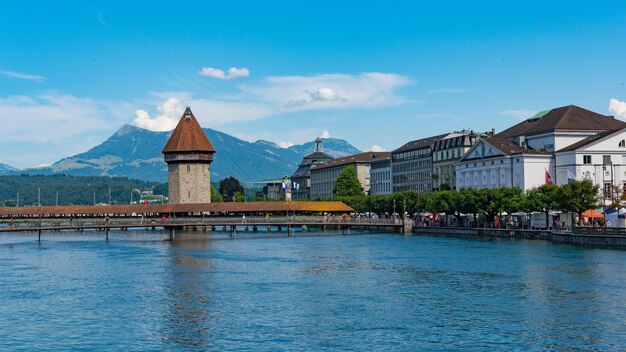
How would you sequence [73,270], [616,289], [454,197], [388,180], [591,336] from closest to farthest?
[591,336], [616,289], [73,270], [454,197], [388,180]

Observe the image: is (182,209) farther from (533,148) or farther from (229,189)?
(229,189)

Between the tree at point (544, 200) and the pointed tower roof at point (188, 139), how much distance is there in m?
45.6

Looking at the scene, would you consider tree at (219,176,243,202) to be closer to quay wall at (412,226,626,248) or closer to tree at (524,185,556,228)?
quay wall at (412,226,626,248)

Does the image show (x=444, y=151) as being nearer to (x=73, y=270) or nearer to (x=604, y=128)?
(x=604, y=128)

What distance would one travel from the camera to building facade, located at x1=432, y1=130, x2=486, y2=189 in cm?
10162

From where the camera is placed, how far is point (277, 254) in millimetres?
54500

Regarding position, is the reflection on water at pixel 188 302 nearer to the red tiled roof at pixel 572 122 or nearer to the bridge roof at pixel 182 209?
the bridge roof at pixel 182 209

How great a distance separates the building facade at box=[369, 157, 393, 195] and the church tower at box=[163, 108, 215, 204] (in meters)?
31.1

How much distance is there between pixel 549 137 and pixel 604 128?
567 centimetres

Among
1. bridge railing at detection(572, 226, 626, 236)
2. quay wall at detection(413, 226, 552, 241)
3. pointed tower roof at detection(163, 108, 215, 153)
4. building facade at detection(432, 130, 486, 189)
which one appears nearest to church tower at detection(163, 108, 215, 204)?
pointed tower roof at detection(163, 108, 215, 153)

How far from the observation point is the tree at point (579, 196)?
60906mm

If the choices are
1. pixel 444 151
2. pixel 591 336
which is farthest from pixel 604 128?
pixel 591 336

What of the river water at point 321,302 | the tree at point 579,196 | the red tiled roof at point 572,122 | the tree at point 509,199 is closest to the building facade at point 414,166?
the red tiled roof at point 572,122

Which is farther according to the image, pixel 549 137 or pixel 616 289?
pixel 549 137
